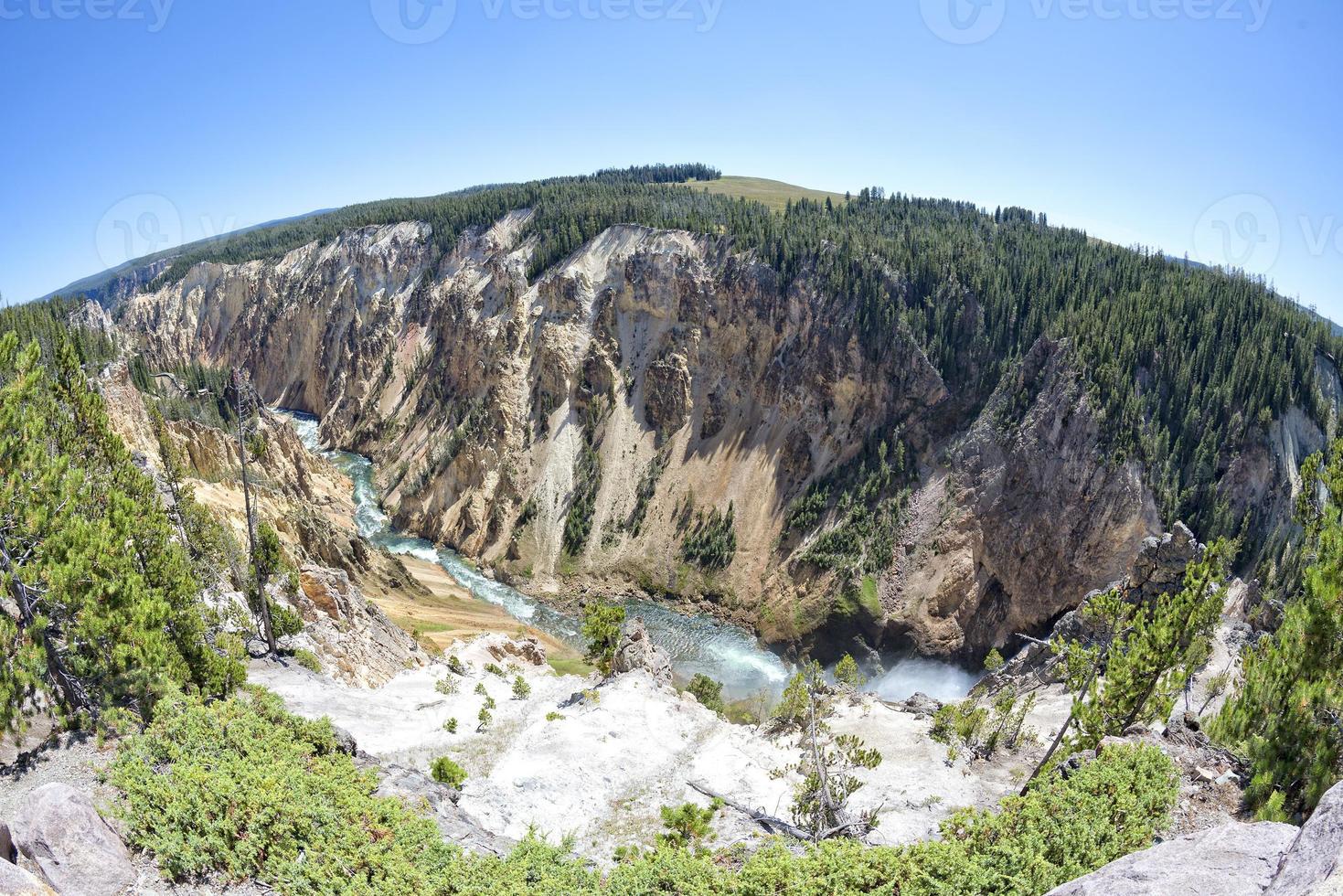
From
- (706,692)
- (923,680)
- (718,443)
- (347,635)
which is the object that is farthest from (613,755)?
(718,443)

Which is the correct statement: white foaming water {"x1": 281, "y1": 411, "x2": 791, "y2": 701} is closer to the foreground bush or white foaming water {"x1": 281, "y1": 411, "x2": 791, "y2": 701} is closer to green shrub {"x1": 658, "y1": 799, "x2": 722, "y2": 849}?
green shrub {"x1": 658, "y1": 799, "x2": 722, "y2": 849}

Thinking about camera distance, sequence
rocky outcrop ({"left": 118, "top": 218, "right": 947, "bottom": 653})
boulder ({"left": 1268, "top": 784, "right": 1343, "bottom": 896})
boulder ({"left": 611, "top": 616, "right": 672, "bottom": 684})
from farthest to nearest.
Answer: rocky outcrop ({"left": 118, "top": 218, "right": 947, "bottom": 653}) < boulder ({"left": 611, "top": 616, "right": 672, "bottom": 684}) < boulder ({"left": 1268, "top": 784, "right": 1343, "bottom": 896})

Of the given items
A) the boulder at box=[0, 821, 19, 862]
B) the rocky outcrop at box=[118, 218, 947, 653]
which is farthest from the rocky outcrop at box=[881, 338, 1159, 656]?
the boulder at box=[0, 821, 19, 862]

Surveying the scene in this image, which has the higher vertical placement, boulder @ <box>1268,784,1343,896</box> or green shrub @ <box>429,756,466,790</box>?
boulder @ <box>1268,784,1343,896</box>

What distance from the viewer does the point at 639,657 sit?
36.9 m

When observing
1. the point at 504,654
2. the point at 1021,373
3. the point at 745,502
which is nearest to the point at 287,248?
the point at 745,502

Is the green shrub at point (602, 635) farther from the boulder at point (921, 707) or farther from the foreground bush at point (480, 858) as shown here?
the foreground bush at point (480, 858)

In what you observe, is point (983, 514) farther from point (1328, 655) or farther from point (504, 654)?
point (1328, 655)

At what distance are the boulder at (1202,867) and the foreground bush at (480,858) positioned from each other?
6.52 ft

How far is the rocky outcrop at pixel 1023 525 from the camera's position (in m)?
52.7

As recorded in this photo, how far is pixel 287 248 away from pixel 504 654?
5042 inches

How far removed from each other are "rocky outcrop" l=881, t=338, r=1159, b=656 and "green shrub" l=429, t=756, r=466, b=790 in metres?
43.1

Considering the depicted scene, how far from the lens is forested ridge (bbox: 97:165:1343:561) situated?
52.6 meters

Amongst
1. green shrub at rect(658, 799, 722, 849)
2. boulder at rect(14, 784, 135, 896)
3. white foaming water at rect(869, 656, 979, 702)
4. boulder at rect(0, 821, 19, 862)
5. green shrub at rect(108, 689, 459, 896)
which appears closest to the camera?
boulder at rect(0, 821, 19, 862)
